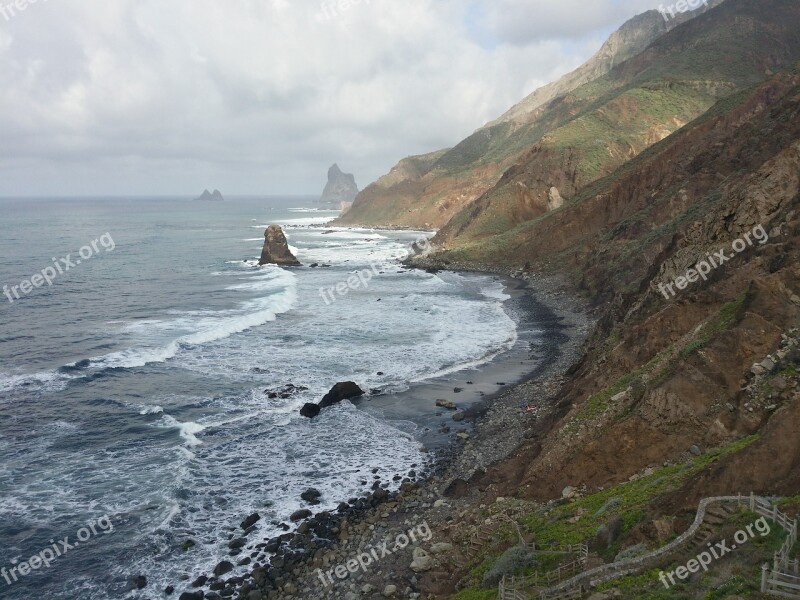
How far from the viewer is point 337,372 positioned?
3947cm

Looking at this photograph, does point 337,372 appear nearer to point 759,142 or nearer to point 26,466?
point 26,466

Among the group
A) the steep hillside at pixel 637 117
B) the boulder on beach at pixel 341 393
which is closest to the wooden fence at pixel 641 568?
the boulder on beach at pixel 341 393

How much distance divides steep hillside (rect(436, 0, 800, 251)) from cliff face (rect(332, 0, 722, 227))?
3489 cm

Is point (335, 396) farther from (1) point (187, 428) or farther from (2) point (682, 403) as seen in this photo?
(2) point (682, 403)

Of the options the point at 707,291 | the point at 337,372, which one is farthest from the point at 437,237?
the point at 707,291

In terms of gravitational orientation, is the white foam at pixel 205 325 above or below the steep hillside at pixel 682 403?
above

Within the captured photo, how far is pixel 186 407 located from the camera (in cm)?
3319

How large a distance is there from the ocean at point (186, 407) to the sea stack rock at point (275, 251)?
62.9 feet

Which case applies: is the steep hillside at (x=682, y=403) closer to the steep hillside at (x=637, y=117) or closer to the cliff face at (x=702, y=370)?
the cliff face at (x=702, y=370)

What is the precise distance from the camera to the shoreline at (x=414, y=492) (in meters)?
19.2

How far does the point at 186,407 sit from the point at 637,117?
324ft

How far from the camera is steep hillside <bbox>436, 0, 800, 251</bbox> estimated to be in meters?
98.3

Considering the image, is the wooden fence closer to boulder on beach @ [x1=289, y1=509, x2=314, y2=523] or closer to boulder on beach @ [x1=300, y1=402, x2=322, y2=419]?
boulder on beach @ [x1=289, y1=509, x2=314, y2=523]

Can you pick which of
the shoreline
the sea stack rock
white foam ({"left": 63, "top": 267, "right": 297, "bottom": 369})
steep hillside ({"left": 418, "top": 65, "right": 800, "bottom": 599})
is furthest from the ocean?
the sea stack rock
